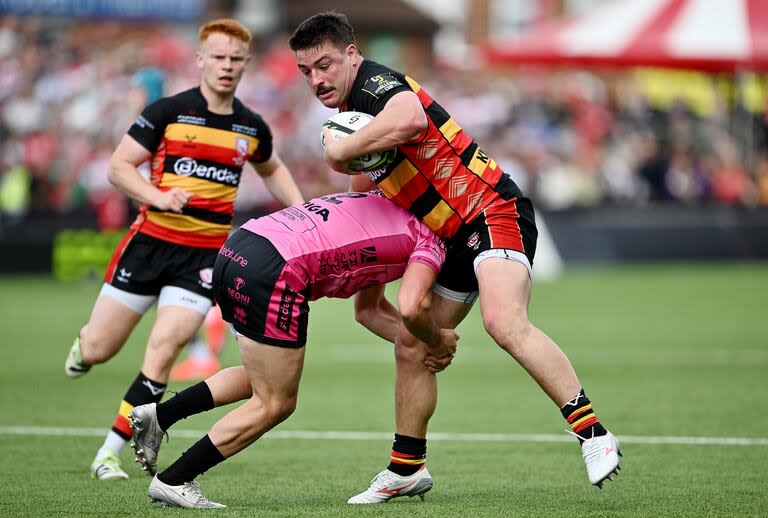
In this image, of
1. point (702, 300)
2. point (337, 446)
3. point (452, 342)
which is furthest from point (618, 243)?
point (452, 342)

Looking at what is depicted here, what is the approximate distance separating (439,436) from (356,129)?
3.25 m

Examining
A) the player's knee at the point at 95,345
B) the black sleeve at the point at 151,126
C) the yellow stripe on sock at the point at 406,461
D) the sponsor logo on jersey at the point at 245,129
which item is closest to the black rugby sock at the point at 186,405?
the yellow stripe on sock at the point at 406,461

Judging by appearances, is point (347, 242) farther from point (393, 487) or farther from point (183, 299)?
point (183, 299)

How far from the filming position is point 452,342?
675 centimetres

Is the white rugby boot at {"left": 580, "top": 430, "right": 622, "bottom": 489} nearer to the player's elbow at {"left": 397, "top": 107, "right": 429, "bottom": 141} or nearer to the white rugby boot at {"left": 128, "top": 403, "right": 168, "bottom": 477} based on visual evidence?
the player's elbow at {"left": 397, "top": 107, "right": 429, "bottom": 141}

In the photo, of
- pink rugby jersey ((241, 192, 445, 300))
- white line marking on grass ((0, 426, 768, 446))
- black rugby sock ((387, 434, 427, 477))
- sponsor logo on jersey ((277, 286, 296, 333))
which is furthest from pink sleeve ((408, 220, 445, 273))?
white line marking on grass ((0, 426, 768, 446))

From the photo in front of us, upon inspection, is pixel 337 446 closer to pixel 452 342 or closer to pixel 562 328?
pixel 452 342

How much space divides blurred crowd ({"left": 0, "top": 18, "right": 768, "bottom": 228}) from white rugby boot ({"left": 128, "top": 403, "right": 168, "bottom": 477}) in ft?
45.3

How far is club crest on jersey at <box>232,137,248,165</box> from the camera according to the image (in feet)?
26.9

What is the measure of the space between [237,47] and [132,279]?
1551 mm

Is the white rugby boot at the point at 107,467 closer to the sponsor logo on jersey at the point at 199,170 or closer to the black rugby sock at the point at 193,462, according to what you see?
the black rugby sock at the point at 193,462

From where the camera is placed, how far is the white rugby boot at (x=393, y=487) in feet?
22.3

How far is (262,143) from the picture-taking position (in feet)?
27.4

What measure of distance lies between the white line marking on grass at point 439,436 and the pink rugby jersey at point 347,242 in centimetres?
243
